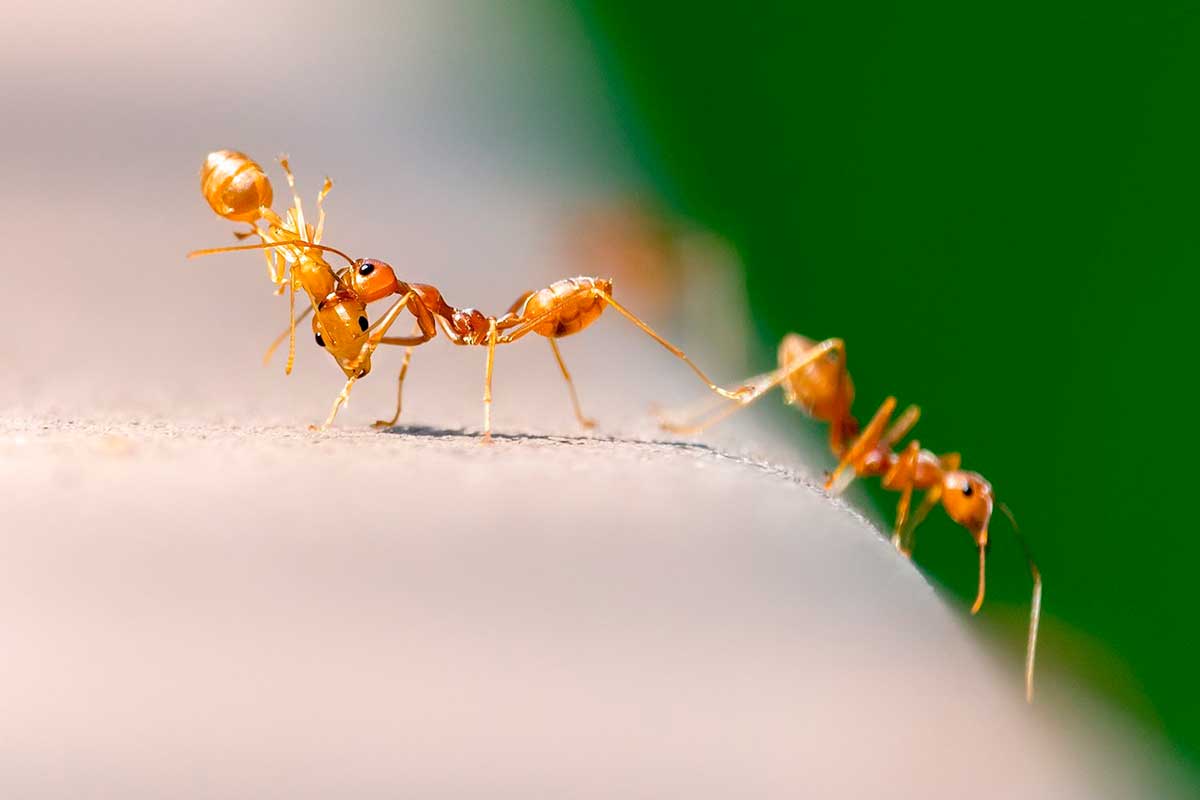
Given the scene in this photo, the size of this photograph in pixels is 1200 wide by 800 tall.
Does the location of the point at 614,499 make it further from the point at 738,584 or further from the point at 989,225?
the point at 989,225

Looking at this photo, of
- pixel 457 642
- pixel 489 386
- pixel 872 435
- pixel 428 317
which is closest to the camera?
pixel 457 642

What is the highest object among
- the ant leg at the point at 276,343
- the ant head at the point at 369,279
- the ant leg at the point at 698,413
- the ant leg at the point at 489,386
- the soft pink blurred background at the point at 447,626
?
the soft pink blurred background at the point at 447,626

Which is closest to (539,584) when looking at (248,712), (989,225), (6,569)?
(248,712)

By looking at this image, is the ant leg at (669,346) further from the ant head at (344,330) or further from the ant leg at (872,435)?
the ant leg at (872,435)

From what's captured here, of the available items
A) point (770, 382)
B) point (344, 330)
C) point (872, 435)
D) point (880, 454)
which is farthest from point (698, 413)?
point (344, 330)

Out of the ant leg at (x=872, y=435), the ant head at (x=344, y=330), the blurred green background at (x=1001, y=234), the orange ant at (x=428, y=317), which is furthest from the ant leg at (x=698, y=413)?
the blurred green background at (x=1001, y=234)

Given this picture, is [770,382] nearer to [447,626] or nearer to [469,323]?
[469,323]

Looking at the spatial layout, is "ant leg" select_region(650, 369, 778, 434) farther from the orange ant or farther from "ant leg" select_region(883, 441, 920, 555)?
"ant leg" select_region(883, 441, 920, 555)
